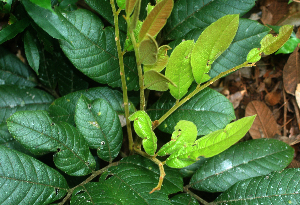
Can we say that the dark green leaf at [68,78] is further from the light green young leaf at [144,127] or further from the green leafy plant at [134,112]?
the light green young leaf at [144,127]

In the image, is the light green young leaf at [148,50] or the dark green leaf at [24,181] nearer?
the light green young leaf at [148,50]

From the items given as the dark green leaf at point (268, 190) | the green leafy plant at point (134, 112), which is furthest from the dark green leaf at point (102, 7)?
the dark green leaf at point (268, 190)

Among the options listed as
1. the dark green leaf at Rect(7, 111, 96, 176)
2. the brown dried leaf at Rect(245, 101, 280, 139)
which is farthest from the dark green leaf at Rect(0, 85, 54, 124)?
the brown dried leaf at Rect(245, 101, 280, 139)

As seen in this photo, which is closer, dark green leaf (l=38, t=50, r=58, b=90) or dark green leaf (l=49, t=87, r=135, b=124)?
dark green leaf (l=49, t=87, r=135, b=124)

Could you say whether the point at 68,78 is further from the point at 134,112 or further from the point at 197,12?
the point at 197,12

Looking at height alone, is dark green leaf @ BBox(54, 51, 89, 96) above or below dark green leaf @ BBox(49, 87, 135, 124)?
above

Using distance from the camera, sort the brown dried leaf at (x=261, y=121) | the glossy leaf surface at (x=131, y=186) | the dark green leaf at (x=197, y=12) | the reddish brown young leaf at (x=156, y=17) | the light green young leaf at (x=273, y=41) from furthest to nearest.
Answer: the brown dried leaf at (x=261, y=121) → the dark green leaf at (x=197, y=12) → the glossy leaf surface at (x=131, y=186) → the light green young leaf at (x=273, y=41) → the reddish brown young leaf at (x=156, y=17)

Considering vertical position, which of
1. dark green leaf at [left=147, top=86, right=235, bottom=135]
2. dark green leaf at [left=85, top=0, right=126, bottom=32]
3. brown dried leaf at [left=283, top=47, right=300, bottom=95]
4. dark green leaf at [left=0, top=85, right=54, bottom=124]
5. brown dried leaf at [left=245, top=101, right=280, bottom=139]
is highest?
dark green leaf at [left=85, top=0, right=126, bottom=32]

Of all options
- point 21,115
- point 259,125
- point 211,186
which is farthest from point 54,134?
point 259,125

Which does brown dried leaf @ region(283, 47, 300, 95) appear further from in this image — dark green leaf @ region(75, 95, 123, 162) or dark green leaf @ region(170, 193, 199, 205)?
dark green leaf @ region(75, 95, 123, 162)
